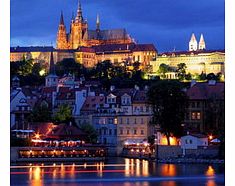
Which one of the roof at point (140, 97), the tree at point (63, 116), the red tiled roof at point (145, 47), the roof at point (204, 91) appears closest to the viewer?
the roof at point (204, 91)

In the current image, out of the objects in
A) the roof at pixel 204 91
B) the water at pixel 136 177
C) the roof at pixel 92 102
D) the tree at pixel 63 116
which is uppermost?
the roof at pixel 204 91

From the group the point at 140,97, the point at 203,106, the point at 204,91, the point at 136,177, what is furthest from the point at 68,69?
the point at 136,177

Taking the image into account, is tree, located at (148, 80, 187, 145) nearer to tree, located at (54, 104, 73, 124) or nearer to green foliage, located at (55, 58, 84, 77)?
tree, located at (54, 104, 73, 124)

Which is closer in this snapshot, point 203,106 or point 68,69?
point 203,106

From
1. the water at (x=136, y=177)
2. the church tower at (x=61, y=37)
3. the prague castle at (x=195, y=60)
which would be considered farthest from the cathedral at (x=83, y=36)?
A: the water at (x=136, y=177)

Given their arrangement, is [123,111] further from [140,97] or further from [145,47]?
[145,47]

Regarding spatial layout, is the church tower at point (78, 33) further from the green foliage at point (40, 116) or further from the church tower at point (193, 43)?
the green foliage at point (40, 116)

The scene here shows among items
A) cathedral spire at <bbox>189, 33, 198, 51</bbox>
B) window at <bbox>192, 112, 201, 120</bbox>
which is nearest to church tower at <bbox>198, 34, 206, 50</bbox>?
cathedral spire at <bbox>189, 33, 198, 51</bbox>
